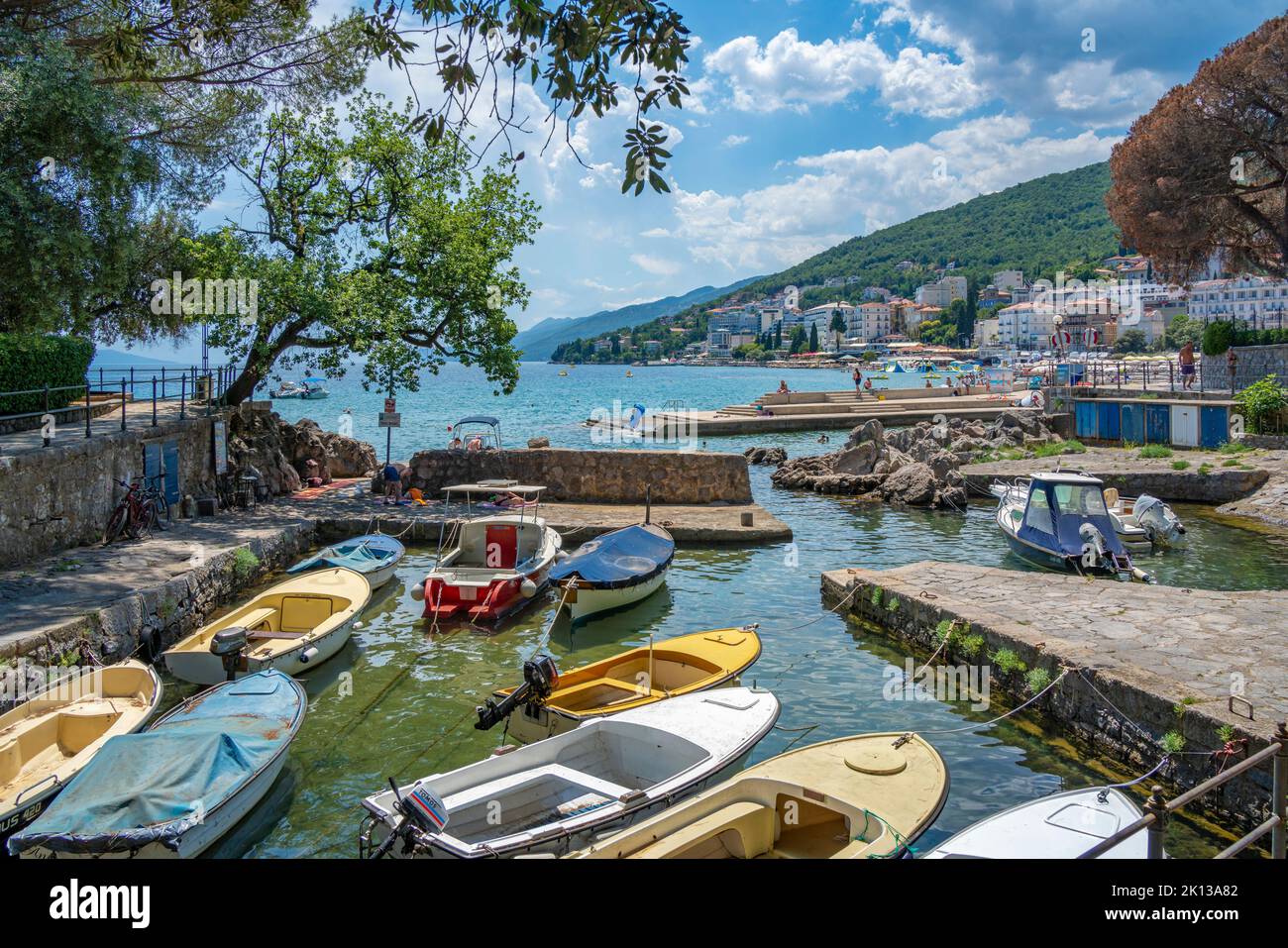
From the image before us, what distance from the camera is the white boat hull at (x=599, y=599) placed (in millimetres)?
14570

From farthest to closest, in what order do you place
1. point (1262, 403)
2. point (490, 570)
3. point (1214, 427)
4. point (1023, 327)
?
point (1023, 327) → point (1214, 427) → point (1262, 403) → point (490, 570)

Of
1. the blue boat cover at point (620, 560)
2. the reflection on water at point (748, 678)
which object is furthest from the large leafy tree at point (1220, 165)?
the blue boat cover at point (620, 560)

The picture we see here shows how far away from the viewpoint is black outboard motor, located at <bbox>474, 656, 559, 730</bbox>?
8.98 metres

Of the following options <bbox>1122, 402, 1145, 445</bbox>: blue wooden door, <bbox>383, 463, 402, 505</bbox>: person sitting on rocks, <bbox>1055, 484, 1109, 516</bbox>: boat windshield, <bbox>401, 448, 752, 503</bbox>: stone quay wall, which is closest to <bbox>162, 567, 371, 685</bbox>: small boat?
<bbox>383, 463, 402, 505</bbox>: person sitting on rocks

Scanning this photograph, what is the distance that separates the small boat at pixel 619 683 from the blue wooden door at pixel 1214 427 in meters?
24.3

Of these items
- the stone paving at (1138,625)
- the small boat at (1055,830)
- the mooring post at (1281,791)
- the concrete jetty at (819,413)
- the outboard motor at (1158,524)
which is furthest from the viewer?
the concrete jetty at (819,413)

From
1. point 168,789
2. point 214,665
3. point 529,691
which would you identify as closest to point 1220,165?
point 529,691

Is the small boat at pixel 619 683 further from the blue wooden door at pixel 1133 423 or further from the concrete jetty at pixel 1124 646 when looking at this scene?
the blue wooden door at pixel 1133 423

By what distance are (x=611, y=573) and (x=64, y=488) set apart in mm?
9575

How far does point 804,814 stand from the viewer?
6.86m

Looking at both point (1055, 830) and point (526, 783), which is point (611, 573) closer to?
point (526, 783)

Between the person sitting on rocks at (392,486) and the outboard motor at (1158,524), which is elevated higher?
the person sitting on rocks at (392,486)

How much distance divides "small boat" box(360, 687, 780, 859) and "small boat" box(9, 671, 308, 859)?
5.01 feet

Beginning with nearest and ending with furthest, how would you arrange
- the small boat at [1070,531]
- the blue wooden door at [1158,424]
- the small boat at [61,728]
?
the small boat at [61,728] < the small boat at [1070,531] < the blue wooden door at [1158,424]
